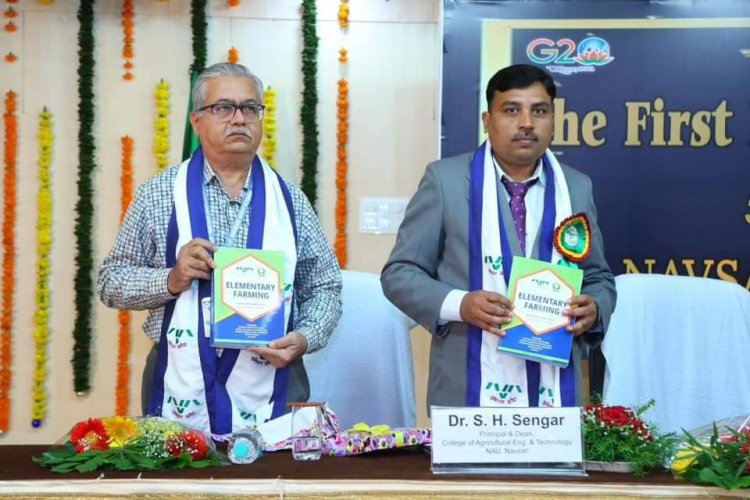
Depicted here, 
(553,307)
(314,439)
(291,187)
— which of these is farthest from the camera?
(291,187)

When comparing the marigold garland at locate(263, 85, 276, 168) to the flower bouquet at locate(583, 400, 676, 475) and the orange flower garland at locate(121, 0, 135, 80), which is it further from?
the flower bouquet at locate(583, 400, 676, 475)

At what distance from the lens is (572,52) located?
4.17 metres

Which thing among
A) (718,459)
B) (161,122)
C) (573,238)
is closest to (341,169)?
(161,122)

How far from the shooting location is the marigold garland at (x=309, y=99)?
15.5ft

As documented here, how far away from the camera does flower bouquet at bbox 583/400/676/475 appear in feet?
6.36

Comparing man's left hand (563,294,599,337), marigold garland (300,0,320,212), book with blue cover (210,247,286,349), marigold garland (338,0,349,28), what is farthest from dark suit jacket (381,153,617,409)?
marigold garland (338,0,349,28)

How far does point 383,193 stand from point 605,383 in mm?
1853

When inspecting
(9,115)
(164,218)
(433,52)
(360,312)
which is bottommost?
(360,312)

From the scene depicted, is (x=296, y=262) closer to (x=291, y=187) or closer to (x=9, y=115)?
(x=291, y=187)

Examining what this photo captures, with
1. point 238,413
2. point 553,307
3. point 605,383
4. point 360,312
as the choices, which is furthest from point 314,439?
point 605,383

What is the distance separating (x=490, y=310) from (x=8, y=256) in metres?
3.07

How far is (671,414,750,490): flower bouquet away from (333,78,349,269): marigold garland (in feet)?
9.75

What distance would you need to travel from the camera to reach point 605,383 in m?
3.31

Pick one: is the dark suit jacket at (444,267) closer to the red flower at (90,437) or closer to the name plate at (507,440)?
the name plate at (507,440)
